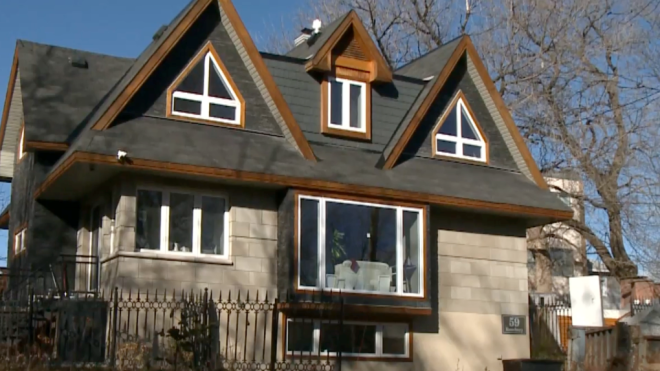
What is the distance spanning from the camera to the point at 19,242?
2261 centimetres

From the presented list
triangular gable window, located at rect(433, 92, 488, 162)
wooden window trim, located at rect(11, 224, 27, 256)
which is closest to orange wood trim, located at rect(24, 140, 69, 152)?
wooden window trim, located at rect(11, 224, 27, 256)

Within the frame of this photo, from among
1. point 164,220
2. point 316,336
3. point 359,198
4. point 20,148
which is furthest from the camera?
point 20,148

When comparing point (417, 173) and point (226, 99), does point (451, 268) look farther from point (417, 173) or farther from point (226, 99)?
point (226, 99)

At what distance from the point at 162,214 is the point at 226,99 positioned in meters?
2.87

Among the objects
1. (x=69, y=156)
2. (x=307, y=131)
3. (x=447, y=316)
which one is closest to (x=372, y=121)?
(x=307, y=131)

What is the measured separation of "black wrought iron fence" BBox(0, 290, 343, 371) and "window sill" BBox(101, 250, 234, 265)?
1.99ft

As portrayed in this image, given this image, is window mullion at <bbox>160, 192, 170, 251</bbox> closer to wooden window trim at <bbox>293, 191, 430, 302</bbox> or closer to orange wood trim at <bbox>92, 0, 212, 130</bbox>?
orange wood trim at <bbox>92, 0, 212, 130</bbox>

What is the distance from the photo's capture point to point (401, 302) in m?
18.9

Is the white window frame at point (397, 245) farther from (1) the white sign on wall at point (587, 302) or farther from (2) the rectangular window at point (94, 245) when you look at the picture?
(2) the rectangular window at point (94, 245)

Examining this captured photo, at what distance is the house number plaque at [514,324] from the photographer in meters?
20.8

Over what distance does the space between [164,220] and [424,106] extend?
6.29 m

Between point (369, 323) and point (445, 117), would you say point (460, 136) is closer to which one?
point (445, 117)

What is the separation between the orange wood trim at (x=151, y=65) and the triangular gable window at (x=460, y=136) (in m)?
5.87

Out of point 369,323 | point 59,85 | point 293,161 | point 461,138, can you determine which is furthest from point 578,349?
point 59,85
